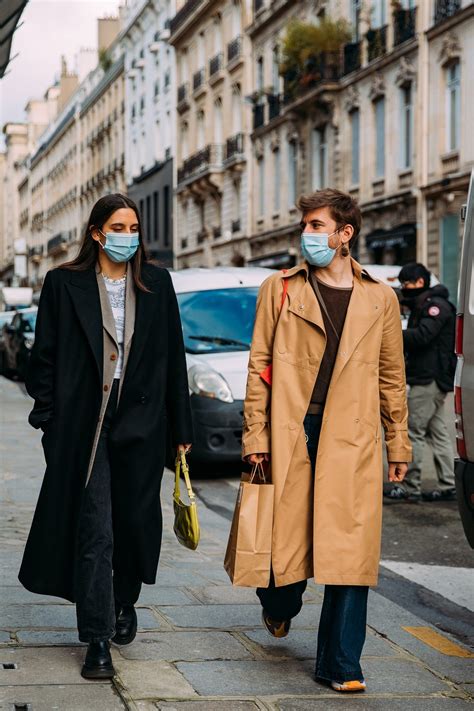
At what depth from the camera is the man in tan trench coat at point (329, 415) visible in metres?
4.74

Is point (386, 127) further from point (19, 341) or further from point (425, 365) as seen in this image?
point (425, 365)

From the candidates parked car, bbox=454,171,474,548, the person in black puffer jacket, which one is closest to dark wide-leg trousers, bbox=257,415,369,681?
parked car, bbox=454,171,474,548

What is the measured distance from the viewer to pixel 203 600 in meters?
6.11

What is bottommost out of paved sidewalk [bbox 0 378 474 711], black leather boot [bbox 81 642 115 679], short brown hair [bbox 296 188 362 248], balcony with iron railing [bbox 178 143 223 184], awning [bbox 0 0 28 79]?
paved sidewalk [bbox 0 378 474 711]

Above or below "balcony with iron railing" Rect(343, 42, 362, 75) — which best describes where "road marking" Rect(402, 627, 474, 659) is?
below

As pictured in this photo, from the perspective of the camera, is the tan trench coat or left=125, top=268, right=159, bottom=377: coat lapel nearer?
the tan trench coat

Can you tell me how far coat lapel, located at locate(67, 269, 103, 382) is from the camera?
481 centimetres

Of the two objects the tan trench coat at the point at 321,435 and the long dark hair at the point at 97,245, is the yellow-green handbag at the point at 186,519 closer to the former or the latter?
the tan trench coat at the point at 321,435

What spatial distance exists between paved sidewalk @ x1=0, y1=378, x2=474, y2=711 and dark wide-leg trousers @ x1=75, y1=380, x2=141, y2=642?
20 centimetres

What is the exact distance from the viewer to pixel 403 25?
30953 millimetres

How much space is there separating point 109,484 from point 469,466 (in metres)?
1.75

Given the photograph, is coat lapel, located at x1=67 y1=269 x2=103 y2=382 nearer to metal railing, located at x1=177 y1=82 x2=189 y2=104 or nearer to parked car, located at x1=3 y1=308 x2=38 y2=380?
parked car, located at x1=3 y1=308 x2=38 y2=380

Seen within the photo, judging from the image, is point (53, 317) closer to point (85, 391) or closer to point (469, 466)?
point (85, 391)

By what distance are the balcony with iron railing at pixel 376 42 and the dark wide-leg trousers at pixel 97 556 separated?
1145 inches
